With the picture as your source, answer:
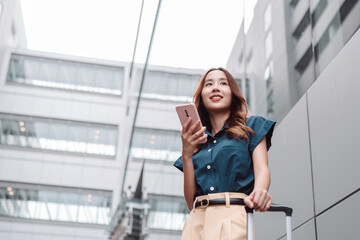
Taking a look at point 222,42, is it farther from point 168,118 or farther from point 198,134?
point 198,134

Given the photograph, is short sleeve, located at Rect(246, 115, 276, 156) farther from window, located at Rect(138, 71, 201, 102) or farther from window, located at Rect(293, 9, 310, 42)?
window, located at Rect(138, 71, 201, 102)

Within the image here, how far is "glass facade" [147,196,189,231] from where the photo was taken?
25.4 ft

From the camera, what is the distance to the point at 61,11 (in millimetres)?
19156

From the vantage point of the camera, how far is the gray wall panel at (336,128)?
2545mm

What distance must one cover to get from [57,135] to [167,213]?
12938 millimetres

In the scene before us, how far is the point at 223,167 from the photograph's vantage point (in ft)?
6.19

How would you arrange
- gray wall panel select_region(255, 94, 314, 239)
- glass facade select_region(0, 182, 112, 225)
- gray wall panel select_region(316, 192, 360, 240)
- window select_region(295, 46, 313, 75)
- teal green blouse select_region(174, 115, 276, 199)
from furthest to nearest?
glass facade select_region(0, 182, 112, 225) → window select_region(295, 46, 313, 75) → gray wall panel select_region(255, 94, 314, 239) → gray wall panel select_region(316, 192, 360, 240) → teal green blouse select_region(174, 115, 276, 199)

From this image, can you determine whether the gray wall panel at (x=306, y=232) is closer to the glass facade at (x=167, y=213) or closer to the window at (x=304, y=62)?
the window at (x=304, y=62)

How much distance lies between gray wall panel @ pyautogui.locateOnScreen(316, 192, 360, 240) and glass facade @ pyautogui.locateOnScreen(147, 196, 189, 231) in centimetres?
460

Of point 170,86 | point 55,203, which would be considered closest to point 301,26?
point 170,86

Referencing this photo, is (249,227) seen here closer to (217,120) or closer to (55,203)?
(217,120)

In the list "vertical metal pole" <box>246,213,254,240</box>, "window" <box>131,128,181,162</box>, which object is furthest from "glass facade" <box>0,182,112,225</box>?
"vertical metal pole" <box>246,213,254,240</box>

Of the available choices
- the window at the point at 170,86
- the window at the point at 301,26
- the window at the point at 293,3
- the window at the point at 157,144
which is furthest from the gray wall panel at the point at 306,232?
the window at the point at 170,86

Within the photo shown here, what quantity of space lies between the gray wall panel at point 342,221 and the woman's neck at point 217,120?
2.73 ft
